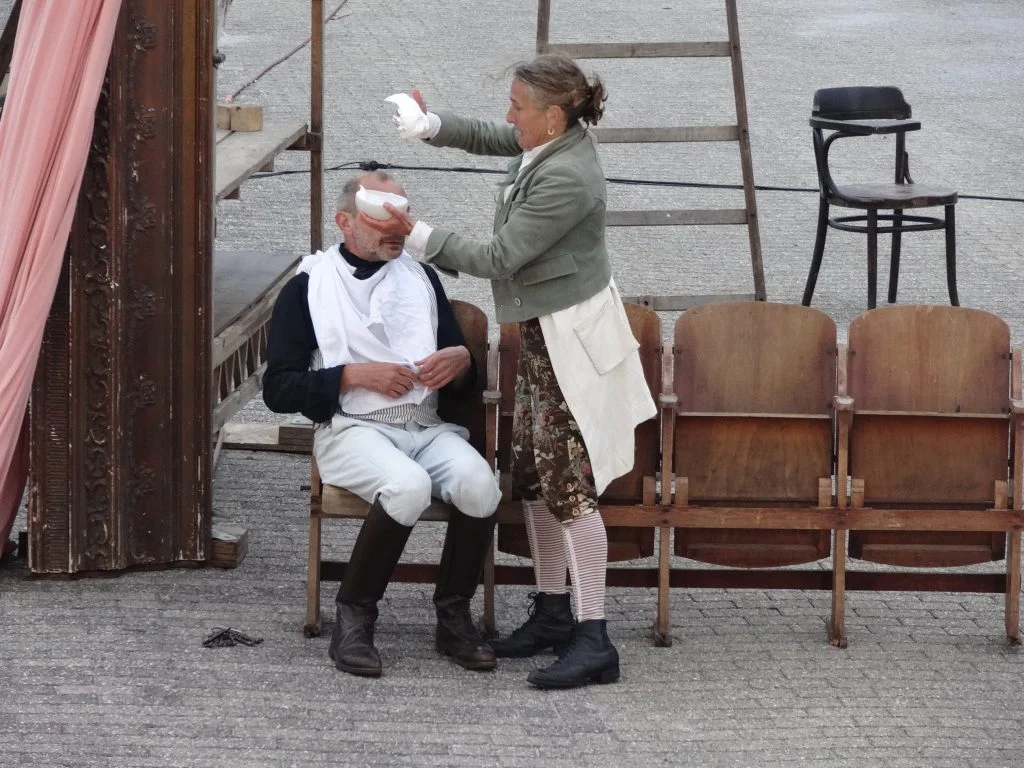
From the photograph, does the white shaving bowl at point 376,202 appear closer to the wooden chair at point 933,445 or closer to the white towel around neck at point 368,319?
the white towel around neck at point 368,319

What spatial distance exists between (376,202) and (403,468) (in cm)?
73

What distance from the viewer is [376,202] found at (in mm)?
4125

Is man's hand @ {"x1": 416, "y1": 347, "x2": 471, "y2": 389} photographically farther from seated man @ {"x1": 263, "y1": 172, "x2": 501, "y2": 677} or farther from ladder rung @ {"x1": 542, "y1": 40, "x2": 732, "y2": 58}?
ladder rung @ {"x1": 542, "y1": 40, "x2": 732, "y2": 58}

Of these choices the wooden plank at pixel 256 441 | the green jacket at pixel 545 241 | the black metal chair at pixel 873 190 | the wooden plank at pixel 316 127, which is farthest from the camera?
the black metal chair at pixel 873 190

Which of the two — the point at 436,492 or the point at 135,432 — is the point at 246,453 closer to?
the point at 135,432

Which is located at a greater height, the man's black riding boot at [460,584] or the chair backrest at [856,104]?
the chair backrest at [856,104]

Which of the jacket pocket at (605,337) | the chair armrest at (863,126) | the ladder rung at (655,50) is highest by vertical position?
the ladder rung at (655,50)

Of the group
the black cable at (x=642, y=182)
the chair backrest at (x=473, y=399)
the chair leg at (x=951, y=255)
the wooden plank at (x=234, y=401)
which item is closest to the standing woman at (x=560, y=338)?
the chair backrest at (x=473, y=399)

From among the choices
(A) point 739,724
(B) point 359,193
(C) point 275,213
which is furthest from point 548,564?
(C) point 275,213

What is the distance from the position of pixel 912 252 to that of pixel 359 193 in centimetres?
604

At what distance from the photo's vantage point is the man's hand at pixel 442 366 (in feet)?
14.4

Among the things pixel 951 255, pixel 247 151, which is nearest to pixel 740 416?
pixel 247 151

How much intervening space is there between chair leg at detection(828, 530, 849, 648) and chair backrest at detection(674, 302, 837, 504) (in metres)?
0.14

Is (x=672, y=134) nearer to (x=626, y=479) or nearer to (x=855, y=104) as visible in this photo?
(x=855, y=104)
